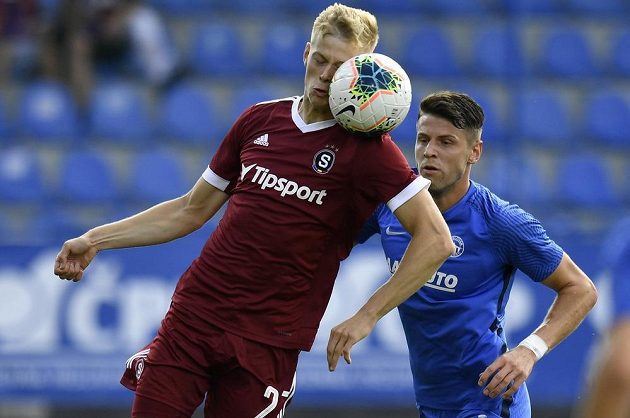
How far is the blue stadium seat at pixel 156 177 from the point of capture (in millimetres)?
10047

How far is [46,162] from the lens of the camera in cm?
1026

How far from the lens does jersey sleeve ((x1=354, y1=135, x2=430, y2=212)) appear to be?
4277mm

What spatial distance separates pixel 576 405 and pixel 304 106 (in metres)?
5.19

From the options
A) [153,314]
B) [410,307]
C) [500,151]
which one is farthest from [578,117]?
[410,307]

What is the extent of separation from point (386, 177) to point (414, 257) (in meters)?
0.33

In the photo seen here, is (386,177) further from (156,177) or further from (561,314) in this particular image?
(156,177)

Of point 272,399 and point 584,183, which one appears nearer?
point 272,399

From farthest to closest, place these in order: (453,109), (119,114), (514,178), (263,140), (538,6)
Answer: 1. (538,6)
2. (119,114)
3. (514,178)
4. (453,109)
5. (263,140)

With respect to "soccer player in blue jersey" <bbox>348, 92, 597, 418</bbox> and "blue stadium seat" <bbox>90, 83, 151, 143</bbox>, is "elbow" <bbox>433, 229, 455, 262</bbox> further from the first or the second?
"blue stadium seat" <bbox>90, 83, 151, 143</bbox>

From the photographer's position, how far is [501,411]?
4.78 metres

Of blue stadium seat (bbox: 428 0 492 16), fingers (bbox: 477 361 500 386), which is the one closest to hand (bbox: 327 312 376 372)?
fingers (bbox: 477 361 500 386)

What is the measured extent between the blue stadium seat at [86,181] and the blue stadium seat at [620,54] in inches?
202

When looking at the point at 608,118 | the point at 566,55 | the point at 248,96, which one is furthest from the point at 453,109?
the point at 566,55

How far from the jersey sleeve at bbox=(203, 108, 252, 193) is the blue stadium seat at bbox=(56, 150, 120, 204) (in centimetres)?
533
